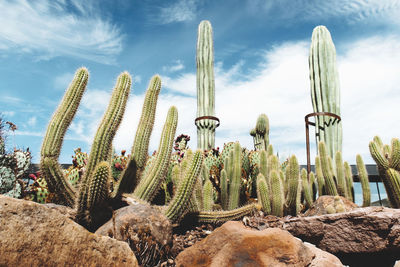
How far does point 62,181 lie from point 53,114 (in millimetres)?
770

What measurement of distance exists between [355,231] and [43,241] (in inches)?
132

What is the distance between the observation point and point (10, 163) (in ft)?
17.1

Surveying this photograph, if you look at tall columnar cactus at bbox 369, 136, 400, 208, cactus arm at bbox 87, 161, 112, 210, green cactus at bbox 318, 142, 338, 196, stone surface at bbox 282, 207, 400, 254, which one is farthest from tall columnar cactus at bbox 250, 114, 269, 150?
cactus arm at bbox 87, 161, 112, 210

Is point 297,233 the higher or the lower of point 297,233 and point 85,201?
the lower

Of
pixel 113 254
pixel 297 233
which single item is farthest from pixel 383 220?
pixel 113 254

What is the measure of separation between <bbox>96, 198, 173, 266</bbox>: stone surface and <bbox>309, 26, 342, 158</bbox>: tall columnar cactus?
17.2 feet

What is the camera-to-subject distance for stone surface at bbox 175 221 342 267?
2771 millimetres

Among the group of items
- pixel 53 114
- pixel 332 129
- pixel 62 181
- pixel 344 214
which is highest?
pixel 332 129

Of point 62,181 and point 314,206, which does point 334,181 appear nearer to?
point 314,206

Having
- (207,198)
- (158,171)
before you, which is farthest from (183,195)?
(207,198)

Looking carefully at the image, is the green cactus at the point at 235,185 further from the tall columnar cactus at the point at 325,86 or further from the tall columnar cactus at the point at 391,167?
the tall columnar cactus at the point at 325,86

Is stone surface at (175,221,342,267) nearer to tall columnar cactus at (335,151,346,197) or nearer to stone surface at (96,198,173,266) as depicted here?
stone surface at (96,198,173,266)

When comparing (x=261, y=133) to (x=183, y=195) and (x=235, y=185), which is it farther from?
(x=183, y=195)

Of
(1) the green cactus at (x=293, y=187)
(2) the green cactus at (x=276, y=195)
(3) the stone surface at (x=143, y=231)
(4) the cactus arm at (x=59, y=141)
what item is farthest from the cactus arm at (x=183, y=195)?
(1) the green cactus at (x=293, y=187)
